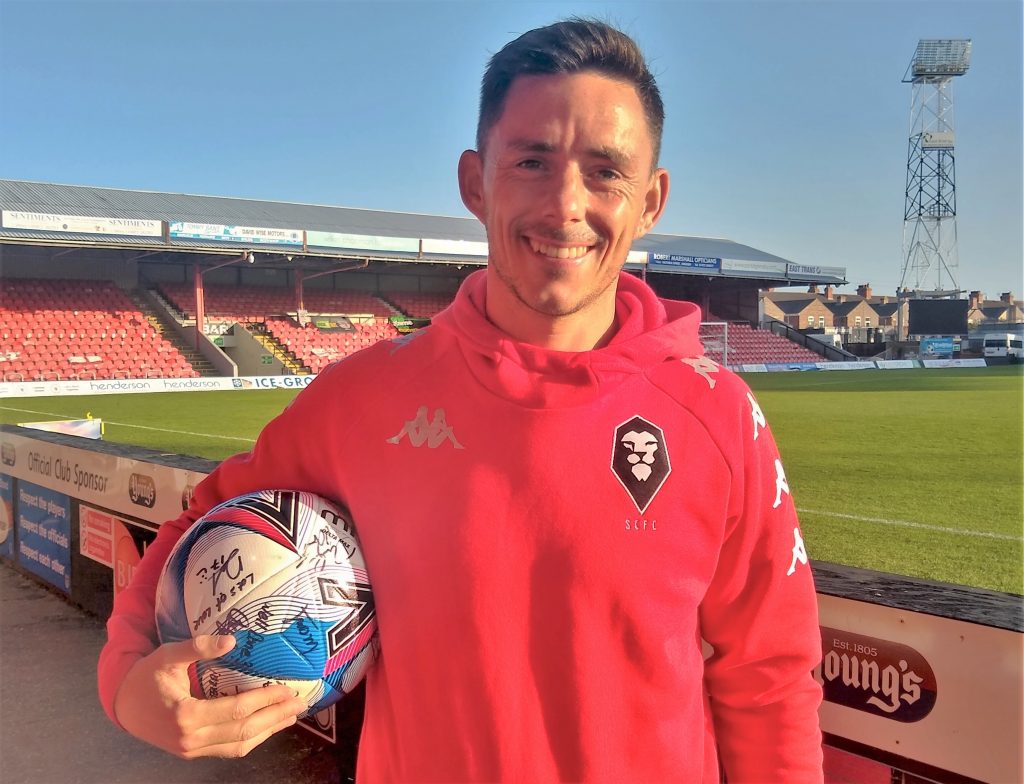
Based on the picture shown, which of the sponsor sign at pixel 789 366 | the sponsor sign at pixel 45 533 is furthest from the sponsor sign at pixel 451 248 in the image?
the sponsor sign at pixel 45 533

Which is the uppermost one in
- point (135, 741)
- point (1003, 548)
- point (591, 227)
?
point (591, 227)

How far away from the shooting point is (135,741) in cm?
333

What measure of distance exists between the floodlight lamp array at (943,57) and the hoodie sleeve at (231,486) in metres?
69.6

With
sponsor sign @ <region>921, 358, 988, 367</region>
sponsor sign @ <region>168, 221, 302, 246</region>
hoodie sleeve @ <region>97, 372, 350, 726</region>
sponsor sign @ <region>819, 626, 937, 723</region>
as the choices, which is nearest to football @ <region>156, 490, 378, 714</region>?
hoodie sleeve @ <region>97, 372, 350, 726</region>

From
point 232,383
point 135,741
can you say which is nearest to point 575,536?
point 135,741

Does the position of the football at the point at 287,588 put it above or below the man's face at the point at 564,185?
below

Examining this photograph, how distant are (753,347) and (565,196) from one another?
133 ft

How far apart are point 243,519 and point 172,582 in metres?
0.18

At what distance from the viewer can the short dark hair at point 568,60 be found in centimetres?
133

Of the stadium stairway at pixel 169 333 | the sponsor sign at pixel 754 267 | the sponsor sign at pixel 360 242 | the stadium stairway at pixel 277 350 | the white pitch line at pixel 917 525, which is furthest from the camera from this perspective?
the sponsor sign at pixel 754 267

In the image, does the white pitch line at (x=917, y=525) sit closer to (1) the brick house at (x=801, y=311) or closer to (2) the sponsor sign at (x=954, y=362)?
→ (2) the sponsor sign at (x=954, y=362)

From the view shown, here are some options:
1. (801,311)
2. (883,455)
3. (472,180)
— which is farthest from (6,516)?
(801,311)

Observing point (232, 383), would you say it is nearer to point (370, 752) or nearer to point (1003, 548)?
point (1003, 548)

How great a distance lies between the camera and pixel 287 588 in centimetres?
159
